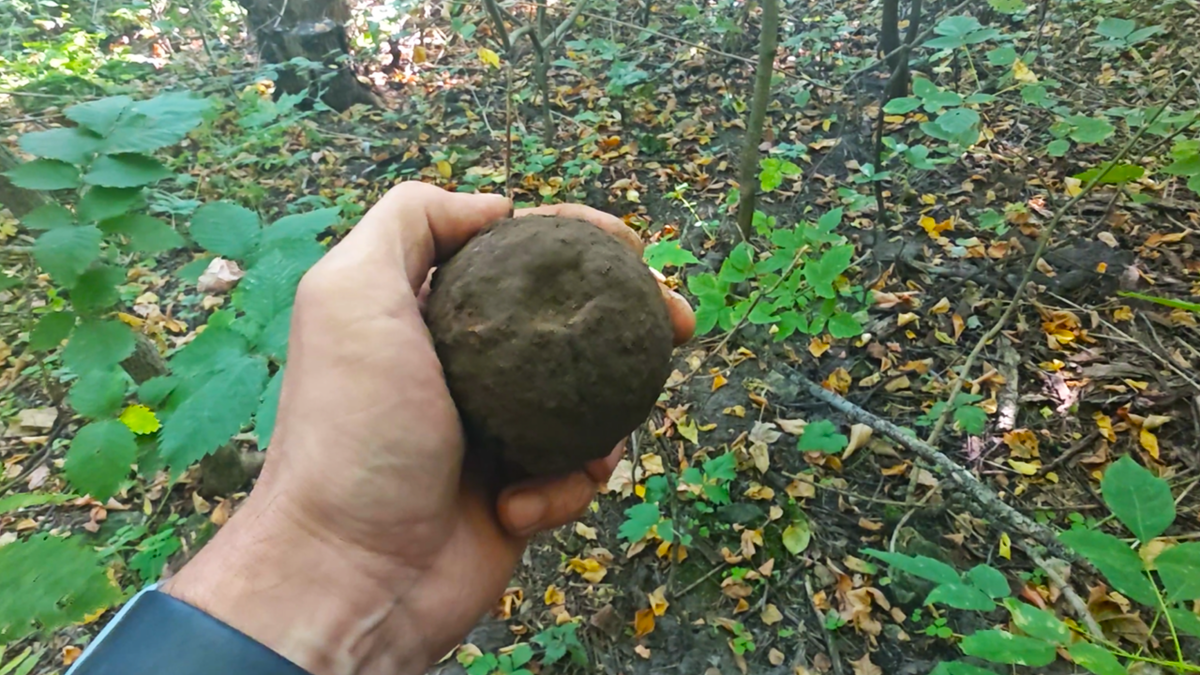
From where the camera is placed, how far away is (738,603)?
2.54 metres

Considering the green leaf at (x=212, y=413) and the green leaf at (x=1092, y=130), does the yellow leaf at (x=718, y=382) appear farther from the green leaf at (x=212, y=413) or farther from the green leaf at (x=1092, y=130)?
the green leaf at (x=212, y=413)

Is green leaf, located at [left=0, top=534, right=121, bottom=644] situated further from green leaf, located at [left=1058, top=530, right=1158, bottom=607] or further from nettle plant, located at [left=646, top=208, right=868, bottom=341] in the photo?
green leaf, located at [left=1058, top=530, right=1158, bottom=607]

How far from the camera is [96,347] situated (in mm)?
1731

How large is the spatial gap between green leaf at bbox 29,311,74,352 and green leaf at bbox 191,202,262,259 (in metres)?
0.37

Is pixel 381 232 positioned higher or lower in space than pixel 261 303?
higher

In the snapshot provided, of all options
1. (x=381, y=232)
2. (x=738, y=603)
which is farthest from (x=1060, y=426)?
(x=381, y=232)

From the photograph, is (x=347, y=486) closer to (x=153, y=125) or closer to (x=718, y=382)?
(x=153, y=125)

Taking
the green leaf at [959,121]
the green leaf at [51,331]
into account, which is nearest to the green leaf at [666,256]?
the green leaf at [959,121]

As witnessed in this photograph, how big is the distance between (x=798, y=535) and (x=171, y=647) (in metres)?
2.01

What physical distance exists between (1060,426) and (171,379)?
3.05 meters

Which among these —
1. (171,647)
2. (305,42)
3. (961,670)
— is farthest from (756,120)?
(305,42)

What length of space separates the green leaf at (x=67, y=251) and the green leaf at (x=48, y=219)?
0.02 meters

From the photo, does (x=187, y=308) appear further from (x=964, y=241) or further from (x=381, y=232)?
(x=964, y=241)

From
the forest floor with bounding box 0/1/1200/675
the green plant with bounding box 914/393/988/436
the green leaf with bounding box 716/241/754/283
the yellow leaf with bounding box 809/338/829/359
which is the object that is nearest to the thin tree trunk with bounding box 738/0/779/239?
the forest floor with bounding box 0/1/1200/675
